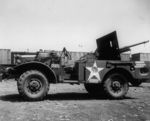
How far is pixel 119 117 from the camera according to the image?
620 centimetres

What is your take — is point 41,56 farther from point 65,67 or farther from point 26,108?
point 26,108

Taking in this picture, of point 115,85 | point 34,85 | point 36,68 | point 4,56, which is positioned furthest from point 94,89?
point 4,56

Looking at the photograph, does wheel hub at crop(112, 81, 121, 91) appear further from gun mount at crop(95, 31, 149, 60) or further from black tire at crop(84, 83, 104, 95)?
black tire at crop(84, 83, 104, 95)

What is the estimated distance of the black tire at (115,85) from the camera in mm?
9195

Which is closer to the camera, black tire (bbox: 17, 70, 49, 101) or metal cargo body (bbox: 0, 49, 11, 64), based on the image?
black tire (bbox: 17, 70, 49, 101)

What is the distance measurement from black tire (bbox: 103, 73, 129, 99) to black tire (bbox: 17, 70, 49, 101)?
2073 mm

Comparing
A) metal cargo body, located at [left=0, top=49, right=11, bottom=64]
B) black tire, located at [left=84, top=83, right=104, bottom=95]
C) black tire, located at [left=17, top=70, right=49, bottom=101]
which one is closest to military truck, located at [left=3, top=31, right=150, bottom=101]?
black tire, located at [left=17, top=70, right=49, bottom=101]

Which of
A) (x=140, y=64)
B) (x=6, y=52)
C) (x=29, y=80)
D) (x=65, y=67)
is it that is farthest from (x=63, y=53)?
(x=6, y=52)

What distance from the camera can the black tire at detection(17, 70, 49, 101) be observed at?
8328 mm

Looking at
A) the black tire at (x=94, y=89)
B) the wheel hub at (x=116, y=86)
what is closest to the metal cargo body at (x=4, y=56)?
the black tire at (x=94, y=89)

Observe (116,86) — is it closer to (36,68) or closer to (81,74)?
(81,74)

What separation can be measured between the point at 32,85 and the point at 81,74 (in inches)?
64.3

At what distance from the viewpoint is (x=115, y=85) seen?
9297 millimetres

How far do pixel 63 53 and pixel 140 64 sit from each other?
2676 mm
